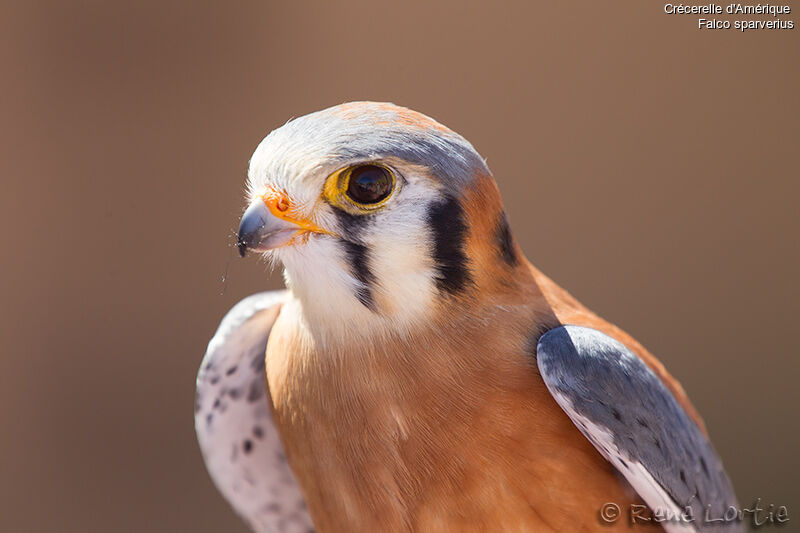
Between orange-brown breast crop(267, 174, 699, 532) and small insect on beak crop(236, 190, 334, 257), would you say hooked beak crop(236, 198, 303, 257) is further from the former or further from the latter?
orange-brown breast crop(267, 174, 699, 532)

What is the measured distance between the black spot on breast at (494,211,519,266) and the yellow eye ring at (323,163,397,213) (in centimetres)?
35

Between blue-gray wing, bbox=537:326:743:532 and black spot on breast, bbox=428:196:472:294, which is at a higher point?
black spot on breast, bbox=428:196:472:294

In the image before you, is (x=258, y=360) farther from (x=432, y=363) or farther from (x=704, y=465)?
(x=704, y=465)

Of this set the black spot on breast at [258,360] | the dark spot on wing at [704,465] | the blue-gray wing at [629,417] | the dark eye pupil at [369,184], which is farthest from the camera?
the black spot on breast at [258,360]

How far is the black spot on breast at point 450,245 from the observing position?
6.05 feet

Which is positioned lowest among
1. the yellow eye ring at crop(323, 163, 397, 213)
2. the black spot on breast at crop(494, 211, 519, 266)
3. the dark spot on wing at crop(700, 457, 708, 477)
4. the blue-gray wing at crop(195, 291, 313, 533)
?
the dark spot on wing at crop(700, 457, 708, 477)

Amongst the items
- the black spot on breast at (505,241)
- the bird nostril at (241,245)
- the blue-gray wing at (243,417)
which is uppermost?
the bird nostril at (241,245)

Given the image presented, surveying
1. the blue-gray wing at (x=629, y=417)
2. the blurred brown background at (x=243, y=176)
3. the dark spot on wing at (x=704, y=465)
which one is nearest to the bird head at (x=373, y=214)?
the blue-gray wing at (x=629, y=417)

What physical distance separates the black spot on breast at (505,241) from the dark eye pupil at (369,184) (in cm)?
35

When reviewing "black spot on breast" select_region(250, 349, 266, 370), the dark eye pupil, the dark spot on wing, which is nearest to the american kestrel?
the dark eye pupil

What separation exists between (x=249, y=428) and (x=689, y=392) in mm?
3126

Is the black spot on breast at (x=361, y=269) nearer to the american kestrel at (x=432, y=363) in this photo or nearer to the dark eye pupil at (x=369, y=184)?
the american kestrel at (x=432, y=363)

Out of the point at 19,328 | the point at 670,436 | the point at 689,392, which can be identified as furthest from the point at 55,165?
the point at 689,392

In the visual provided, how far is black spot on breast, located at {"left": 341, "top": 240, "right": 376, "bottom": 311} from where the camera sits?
1.82m
